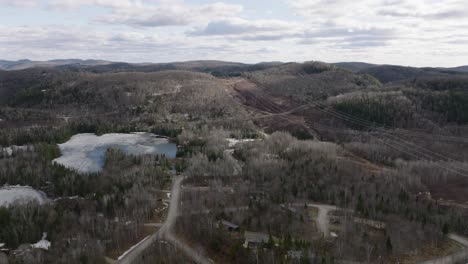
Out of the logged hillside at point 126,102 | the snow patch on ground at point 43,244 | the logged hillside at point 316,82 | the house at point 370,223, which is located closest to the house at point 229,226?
the house at point 370,223

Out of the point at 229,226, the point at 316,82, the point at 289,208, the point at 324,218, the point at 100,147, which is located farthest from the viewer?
the point at 316,82

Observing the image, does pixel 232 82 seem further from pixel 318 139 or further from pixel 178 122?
pixel 318 139

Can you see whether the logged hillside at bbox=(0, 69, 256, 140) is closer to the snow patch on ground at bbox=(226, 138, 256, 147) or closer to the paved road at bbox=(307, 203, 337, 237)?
the snow patch on ground at bbox=(226, 138, 256, 147)

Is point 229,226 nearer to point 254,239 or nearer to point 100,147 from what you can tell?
point 254,239

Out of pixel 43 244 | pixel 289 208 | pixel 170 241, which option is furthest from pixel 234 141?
pixel 43 244

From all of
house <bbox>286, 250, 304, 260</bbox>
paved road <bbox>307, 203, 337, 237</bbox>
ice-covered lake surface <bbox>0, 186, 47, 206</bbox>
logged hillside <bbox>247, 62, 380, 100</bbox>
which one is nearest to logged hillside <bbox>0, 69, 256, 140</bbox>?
logged hillside <bbox>247, 62, 380, 100</bbox>

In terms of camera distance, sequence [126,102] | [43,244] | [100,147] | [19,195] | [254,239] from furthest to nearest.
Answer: [126,102], [100,147], [19,195], [43,244], [254,239]

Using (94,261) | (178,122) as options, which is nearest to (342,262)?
(94,261)
